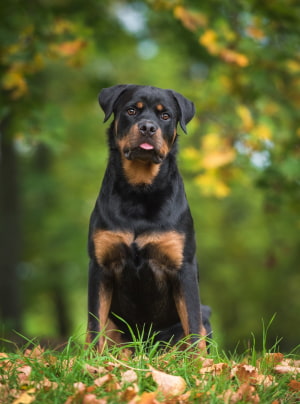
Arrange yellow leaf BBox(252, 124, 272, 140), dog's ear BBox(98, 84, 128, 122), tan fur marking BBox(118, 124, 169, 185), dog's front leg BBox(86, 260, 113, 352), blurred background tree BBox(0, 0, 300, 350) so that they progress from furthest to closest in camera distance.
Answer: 1. yellow leaf BBox(252, 124, 272, 140)
2. blurred background tree BBox(0, 0, 300, 350)
3. dog's ear BBox(98, 84, 128, 122)
4. tan fur marking BBox(118, 124, 169, 185)
5. dog's front leg BBox(86, 260, 113, 352)

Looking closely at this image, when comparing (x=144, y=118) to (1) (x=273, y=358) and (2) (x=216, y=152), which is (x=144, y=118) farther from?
(2) (x=216, y=152)

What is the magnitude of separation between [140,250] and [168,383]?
132 cm

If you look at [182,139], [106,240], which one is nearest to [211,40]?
[106,240]

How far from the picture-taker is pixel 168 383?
3.46 metres

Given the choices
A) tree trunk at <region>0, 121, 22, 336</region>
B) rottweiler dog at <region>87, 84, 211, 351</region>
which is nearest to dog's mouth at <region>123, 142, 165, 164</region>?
rottweiler dog at <region>87, 84, 211, 351</region>

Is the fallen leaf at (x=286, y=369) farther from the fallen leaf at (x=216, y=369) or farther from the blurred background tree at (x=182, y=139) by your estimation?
the blurred background tree at (x=182, y=139)

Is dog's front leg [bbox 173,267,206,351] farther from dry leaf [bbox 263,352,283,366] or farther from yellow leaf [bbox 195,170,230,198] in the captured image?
yellow leaf [bbox 195,170,230,198]

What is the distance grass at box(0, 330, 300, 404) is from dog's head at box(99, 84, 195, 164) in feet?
5.15

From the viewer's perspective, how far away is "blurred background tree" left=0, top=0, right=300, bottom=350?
7793 millimetres

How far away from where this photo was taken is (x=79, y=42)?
7992 millimetres

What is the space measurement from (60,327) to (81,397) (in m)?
18.2

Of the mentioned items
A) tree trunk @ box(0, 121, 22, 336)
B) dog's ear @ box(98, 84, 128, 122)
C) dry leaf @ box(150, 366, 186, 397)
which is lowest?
tree trunk @ box(0, 121, 22, 336)

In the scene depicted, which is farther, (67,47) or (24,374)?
(67,47)

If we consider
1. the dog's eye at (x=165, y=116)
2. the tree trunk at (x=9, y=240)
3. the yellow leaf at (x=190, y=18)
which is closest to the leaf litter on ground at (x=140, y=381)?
the dog's eye at (x=165, y=116)
